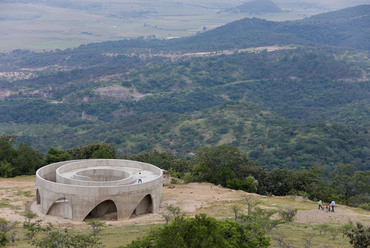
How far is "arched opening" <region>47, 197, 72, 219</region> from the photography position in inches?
1535

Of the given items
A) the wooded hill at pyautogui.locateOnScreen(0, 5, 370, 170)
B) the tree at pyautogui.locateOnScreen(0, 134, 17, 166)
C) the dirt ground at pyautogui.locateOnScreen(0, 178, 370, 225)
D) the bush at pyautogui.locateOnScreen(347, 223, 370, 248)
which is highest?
the bush at pyautogui.locateOnScreen(347, 223, 370, 248)

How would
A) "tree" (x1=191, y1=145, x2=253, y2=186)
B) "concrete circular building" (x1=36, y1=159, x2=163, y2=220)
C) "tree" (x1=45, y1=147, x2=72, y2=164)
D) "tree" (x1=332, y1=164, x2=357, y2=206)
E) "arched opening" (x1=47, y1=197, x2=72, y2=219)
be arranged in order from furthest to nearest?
"tree" (x1=332, y1=164, x2=357, y2=206), "tree" (x1=45, y1=147, x2=72, y2=164), "tree" (x1=191, y1=145, x2=253, y2=186), "arched opening" (x1=47, y1=197, x2=72, y2=219), "concrete circular building" (x1=36, y1=159, x2=163, y2=220)

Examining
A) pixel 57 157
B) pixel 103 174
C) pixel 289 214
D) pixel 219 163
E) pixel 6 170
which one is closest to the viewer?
pixel 289 214

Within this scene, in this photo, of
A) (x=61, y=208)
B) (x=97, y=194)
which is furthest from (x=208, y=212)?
(x=61, y=208)

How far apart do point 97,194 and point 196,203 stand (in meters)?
9.52

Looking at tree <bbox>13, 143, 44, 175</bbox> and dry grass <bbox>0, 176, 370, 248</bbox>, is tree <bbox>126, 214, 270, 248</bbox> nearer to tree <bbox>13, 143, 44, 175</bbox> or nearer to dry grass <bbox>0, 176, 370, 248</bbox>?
dry grass <bbox>0, 176, 370, 248</bbox>

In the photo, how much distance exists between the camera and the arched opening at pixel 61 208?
128ft

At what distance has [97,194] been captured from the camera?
38.1 m

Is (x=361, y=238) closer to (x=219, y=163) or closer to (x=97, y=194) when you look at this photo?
(x=97, y=194)

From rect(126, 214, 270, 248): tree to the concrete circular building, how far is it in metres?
12.8

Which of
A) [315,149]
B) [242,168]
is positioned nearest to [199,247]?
[242,168]

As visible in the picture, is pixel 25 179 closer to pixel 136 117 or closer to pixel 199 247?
pixel 199 247

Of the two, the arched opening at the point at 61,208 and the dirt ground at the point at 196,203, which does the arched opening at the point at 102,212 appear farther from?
the arched opening at the point at 61,208

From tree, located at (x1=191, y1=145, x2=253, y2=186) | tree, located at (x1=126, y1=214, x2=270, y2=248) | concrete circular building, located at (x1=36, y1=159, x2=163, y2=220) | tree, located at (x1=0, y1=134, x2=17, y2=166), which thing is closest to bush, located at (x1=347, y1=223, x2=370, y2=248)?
tree, located at (x1=126, y1=214, x2=270, y2=248)
